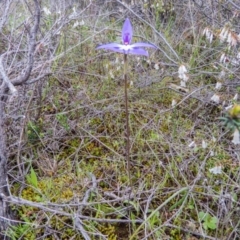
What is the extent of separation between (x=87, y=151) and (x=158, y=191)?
0.37 m

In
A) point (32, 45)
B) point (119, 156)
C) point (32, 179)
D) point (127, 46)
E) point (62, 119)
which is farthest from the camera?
point (62, 119)

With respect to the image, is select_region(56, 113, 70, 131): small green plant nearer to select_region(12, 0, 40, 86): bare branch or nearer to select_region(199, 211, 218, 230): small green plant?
select_region(12, 0, 40, 86): bare branch

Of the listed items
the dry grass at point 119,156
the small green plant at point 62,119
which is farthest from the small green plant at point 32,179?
the small green plant at point 62,119

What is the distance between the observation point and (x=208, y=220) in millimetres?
1195

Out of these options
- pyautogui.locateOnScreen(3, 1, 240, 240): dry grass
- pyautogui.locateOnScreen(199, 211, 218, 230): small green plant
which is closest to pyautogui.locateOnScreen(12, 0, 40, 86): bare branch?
pyautogui.locateOnScreen(3, 1, 240, 240): dry grass

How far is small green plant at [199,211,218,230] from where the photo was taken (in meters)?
1.18

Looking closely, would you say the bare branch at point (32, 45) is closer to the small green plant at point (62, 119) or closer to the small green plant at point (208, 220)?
the small green plant at point (62, 119)

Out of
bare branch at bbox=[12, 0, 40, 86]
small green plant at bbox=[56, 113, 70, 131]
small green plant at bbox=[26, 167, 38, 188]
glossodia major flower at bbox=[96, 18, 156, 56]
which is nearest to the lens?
glossodia major flower at bbox=[96, 18, 156, 56]

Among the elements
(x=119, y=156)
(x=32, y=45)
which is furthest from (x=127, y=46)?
(x=119, y=156)

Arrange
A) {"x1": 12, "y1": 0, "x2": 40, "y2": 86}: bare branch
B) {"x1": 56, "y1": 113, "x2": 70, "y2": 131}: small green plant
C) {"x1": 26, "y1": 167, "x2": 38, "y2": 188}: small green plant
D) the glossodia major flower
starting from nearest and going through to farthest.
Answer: the glossodia major flower → {"x1": 12, "y1": 0, "x2": 40, "y2": 86}: bare branch → {"x1": 26, "y1": 167, "x2": 38, "y2": 188}: small green plant → {"x1": 56, "y1": 113, "x2": 70, "y2": 131}: small green plant

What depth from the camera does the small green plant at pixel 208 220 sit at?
1178 millimetres

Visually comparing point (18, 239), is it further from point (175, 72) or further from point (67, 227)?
point (175, 72)

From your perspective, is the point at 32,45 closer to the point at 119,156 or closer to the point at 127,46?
the point at 127,46

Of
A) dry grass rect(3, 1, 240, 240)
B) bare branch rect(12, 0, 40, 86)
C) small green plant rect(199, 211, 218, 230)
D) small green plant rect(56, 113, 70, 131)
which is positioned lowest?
small green plant rect(199, 211, 218, 230)
